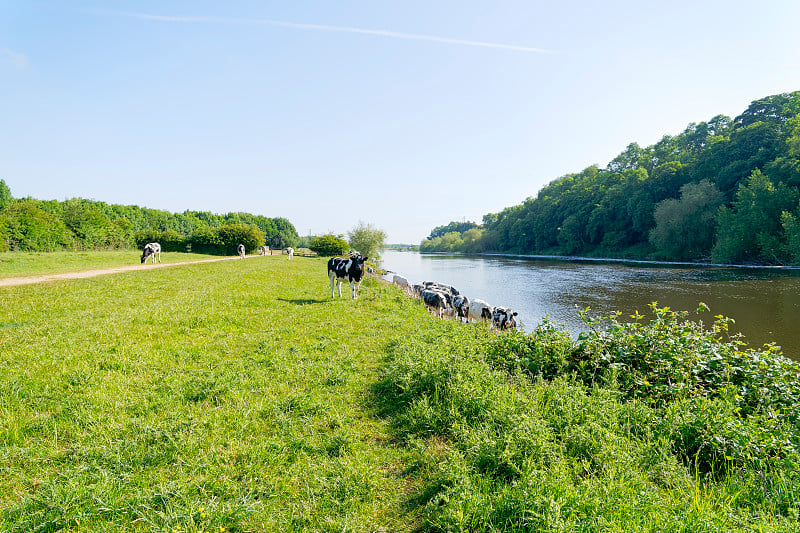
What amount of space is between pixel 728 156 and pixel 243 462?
76756 millimetres

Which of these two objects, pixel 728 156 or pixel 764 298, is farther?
pixel 728 156

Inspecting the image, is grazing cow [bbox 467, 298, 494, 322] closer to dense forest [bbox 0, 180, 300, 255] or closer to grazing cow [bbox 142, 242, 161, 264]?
grazing cow [bbox 142, 242, 161, 264]

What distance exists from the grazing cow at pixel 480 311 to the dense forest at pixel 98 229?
138 ft

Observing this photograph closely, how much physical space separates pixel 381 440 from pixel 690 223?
59067 millimetres

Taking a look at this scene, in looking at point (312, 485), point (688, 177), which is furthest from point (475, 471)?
point (688, 177)

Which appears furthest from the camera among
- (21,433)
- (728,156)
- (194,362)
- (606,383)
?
(728,156)

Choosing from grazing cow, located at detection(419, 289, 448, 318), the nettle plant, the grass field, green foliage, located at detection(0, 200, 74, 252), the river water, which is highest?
green foliage, located at detection(0, 200, 74, 252)

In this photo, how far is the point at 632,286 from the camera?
2462cm

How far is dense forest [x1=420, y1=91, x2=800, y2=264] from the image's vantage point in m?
37.8

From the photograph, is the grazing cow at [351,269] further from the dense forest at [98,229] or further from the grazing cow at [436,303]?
the dense forest at [98,229]

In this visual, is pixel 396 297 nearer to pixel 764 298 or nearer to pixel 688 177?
pixel 764 298

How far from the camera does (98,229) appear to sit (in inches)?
1802

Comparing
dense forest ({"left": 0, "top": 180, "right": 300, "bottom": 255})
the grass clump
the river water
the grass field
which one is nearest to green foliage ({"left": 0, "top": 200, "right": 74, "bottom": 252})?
dense forest ({"left": 0, "top": 180, "right": 300, "bottom": 255})

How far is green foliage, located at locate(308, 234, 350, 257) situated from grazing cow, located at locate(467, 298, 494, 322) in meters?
49.5
